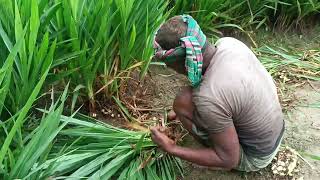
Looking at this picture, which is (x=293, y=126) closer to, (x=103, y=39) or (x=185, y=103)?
(x=185, y=103)

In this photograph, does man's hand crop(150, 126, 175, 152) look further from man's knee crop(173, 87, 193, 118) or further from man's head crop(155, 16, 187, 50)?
man's head crop(155, 16, 187, 50)

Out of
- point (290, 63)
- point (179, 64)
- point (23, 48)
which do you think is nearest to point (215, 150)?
point (179, 64)

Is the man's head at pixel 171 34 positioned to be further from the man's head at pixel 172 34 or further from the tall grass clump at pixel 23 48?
the tall grass clump at pixel 23 48

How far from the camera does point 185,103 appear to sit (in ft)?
6.71

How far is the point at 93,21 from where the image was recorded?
87.7 inches

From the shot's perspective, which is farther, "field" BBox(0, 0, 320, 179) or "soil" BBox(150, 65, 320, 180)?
"soil" BBox(150, 65, 320, 180)

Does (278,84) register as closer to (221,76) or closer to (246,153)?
(246,153)

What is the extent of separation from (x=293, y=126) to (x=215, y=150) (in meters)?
0.74

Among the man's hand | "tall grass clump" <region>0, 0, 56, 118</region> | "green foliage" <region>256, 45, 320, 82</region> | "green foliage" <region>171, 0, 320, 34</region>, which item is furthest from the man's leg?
"green foliage" <region>256, 45, 320, 82</region>

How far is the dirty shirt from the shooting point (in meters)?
1.88

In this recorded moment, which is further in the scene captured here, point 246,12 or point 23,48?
point 246,12

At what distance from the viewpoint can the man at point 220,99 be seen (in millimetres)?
1870

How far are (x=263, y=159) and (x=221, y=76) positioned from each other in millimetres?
474

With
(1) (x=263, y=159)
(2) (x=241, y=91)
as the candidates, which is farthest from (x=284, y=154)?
(2) (x=241, y=91)
